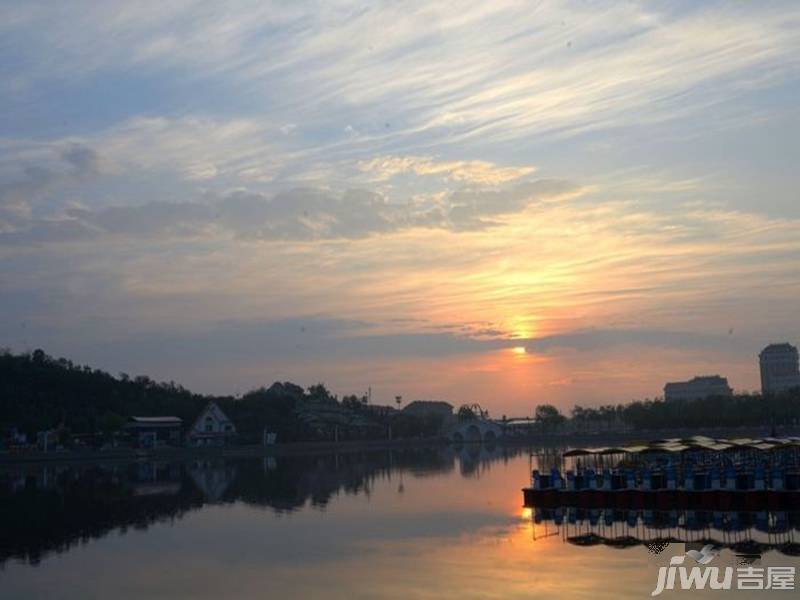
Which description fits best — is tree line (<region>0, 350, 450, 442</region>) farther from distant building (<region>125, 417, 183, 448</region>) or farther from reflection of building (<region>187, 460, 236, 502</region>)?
reflection of building (<region>187, 460, 236, 502</region>)

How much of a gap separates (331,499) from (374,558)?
23290mm

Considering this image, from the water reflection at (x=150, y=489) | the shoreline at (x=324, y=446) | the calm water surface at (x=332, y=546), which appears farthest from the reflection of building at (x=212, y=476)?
the shoreline at (x=324, y=446)

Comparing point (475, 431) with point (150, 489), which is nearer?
point (150, 489)

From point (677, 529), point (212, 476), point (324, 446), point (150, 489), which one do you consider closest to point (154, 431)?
point (324, 446)

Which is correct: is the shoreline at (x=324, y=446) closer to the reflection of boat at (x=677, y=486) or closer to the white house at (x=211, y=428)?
the white house at (x=211, y=428)

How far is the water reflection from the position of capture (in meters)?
44.5

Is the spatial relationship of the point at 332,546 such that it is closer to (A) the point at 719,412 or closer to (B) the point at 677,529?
(B) the point at 677,529

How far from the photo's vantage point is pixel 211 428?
137 metres

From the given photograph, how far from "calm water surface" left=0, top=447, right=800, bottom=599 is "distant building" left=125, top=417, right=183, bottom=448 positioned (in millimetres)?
61500

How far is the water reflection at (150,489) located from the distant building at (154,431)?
16741mm

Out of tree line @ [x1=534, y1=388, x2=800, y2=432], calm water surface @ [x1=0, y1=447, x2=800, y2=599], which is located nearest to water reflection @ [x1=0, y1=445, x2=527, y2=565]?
calm water surface @ [x1=0, y1=447, x2=800, y2=599]

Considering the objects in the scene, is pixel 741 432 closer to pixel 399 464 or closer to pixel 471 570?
pixel 399 464

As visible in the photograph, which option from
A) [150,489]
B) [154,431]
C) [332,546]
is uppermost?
[154,431]

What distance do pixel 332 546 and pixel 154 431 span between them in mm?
97993
